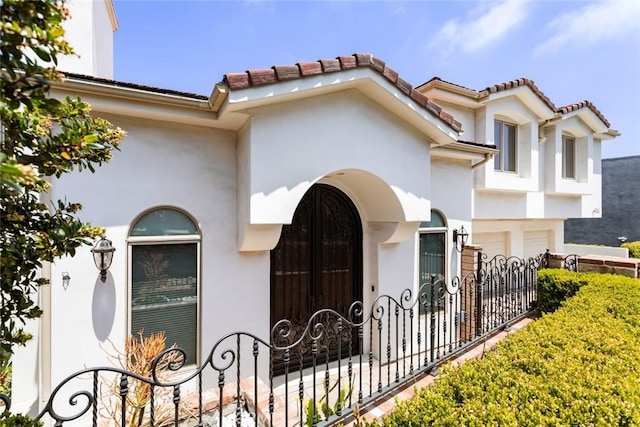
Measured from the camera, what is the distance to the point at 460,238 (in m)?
8.88

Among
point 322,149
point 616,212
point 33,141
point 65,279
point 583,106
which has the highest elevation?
point 583,106

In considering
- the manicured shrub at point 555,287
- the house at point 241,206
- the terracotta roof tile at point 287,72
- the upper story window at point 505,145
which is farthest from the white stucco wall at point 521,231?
the terracotta roof tile at point 287,72

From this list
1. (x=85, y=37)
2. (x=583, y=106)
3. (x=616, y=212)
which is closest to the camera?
(x=85, y=37)

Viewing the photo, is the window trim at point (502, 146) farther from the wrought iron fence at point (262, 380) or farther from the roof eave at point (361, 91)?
the roof eave at point (361, 91)

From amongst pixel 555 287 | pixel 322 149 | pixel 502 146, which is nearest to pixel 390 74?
pixel 322 149

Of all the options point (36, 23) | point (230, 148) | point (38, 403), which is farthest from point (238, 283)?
point (36, 23)

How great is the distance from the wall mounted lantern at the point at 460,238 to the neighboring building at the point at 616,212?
23248 millimetres

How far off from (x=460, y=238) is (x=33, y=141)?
9.29 metres

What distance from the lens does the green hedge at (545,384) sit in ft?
8.31

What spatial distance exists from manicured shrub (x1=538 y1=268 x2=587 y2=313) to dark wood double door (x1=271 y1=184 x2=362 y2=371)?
4.54 m

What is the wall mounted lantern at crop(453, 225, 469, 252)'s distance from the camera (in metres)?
8.66

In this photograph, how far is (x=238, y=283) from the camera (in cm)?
599

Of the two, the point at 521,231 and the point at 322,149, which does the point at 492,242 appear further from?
the point at 322,149

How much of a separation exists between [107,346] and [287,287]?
3456 mm
